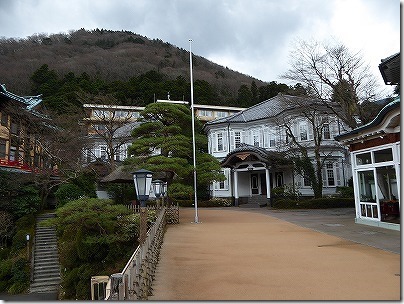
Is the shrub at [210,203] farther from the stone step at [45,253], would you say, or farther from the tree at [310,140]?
the stone step at [45,253]

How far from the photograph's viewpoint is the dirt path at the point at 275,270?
200 inches

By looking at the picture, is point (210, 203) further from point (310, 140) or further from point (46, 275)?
point (46, 275)

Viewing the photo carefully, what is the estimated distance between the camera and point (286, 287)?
5.33 meters

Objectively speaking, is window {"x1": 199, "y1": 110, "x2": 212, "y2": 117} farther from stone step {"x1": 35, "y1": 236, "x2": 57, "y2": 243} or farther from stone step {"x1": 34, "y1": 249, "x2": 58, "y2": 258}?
stone step {"x1": 34, "y1": 249, "x2": 58, "y2": 258}

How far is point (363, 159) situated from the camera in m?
13.2

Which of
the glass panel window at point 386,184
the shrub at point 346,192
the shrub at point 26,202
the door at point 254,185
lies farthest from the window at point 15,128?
the shrub at point 346,192

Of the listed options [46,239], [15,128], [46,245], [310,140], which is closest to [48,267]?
[46,245]

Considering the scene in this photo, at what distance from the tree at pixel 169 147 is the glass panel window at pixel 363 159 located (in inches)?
254

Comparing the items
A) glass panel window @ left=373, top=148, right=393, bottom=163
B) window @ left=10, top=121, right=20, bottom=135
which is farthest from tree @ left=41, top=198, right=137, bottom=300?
window @ left=10, top=121, right=20, bottom=135

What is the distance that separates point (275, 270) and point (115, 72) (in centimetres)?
6828

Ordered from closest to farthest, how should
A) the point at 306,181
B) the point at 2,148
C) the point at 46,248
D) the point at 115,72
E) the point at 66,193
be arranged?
the point at 46,248 → the point at 66,193 → the point at 2,148 → the point at 306,181 → the point at 115,72

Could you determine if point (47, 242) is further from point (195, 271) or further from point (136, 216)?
point (195, 271)

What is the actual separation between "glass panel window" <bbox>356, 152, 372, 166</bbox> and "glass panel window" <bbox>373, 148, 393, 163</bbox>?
16.7 inches

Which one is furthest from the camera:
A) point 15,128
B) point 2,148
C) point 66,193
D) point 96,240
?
point 15,128
